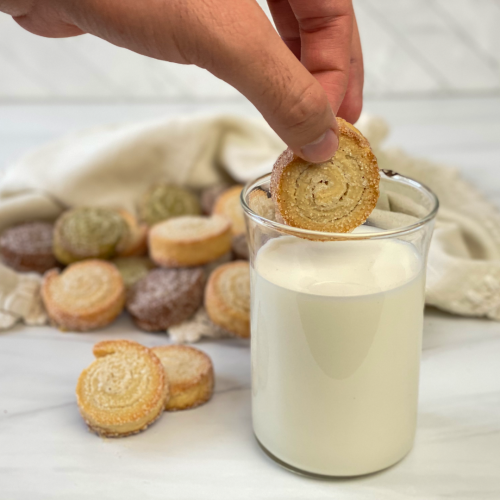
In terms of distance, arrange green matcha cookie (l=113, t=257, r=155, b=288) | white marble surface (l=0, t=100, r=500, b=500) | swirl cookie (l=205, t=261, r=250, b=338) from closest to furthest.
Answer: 1. white marble surface (l=0, t=100, r=500, b=500)
2. swirl cookie (l=205, t=261, r=250, b=338)
3. green matcha cookie (l=113, t=257, r=155, b=288)

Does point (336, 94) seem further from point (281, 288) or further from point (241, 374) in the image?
point (241, 374)

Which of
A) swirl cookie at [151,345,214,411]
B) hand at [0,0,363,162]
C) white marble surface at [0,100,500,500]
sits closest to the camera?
hand at [0,0,363,162]

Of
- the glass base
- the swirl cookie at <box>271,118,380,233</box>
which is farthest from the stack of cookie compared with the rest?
the swirl cookie at <box>271,118,380,233</box>

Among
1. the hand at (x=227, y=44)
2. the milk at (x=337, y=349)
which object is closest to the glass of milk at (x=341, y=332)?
the milk at (x=337, y=349)

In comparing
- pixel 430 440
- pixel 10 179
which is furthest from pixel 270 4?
pixel 10 179

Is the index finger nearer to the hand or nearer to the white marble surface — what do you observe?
the hand

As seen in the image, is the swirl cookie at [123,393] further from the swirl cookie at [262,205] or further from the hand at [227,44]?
the hand at [227,44]

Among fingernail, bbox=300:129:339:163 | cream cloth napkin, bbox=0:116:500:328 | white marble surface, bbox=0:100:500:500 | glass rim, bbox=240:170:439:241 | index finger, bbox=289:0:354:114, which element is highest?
index finger, bbox=289:0:354:114

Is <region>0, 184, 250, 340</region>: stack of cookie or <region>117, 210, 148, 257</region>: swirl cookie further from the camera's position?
<region>117, 210, 148, 257</region>: swirl cookie
